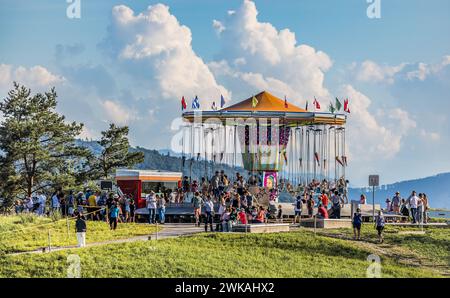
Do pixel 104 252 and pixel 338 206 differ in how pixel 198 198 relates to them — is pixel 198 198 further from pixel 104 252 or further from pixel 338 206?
pixel 104 252

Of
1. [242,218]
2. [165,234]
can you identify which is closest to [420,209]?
[242,218]

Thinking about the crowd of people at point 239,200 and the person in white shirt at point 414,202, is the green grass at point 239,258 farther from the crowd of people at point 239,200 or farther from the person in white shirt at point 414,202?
the person in white shirt at point 414,202

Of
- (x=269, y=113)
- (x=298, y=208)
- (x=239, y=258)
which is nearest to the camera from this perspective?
(x=239, y=258)

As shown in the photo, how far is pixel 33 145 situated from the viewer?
187ft

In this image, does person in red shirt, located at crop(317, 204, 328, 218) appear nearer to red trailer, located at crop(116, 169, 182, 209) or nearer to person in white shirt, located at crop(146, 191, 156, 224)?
person in white shirt, located at crop(146, 191, 156, 224)

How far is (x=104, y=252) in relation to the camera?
28078 millimetres

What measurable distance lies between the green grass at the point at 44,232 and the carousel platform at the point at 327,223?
7.45 meters

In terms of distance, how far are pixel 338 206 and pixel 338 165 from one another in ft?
42.9

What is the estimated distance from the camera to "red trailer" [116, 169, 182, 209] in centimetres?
4578

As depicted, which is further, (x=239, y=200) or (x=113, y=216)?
(x=239, y=200)

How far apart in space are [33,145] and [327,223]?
88.9 ft

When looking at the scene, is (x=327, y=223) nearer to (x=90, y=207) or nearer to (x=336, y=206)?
(x=336, y=206)

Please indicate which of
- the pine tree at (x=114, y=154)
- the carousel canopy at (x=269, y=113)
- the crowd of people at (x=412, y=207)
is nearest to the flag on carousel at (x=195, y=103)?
the carousel canopy at (x=269, y=113)
